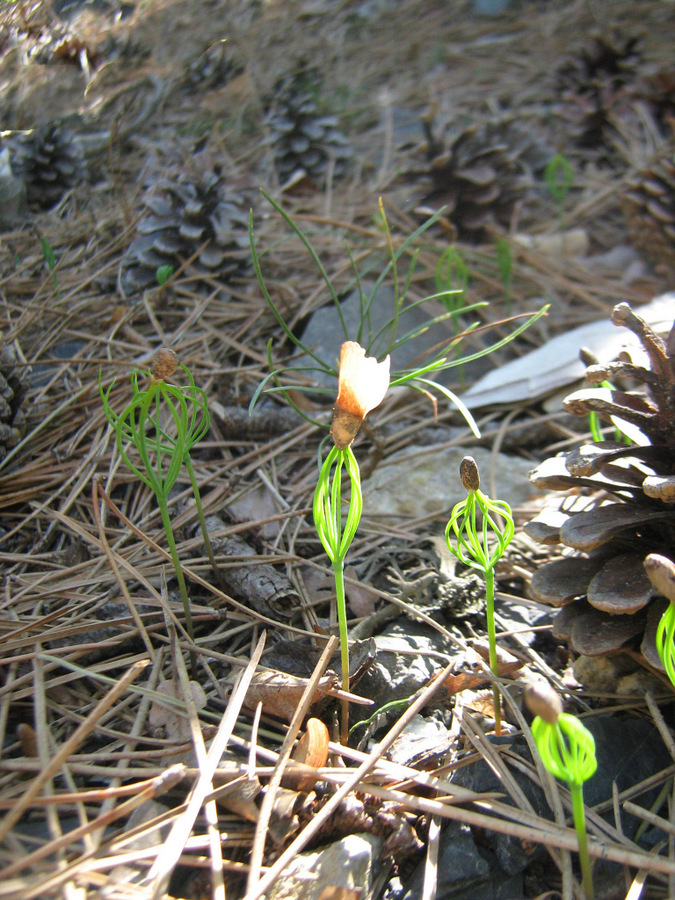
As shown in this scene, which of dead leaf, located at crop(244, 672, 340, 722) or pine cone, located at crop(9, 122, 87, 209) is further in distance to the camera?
pine cone, located at crop(9, 122, 87, 209)

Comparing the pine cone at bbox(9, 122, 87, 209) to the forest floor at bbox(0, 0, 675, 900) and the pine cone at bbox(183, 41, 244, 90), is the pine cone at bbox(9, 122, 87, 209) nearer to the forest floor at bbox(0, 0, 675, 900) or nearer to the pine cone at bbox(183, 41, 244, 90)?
the forest floor at bbox(0, 0, 675, 900)

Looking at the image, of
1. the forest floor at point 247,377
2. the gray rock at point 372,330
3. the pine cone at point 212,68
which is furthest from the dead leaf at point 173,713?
the pine cone at point 212,68

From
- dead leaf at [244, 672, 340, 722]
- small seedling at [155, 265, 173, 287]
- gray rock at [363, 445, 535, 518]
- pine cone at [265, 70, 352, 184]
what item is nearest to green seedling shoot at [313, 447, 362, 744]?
dead leaf at [244, 672, 340, 722]

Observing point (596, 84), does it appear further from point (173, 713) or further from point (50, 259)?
point (173, 713)

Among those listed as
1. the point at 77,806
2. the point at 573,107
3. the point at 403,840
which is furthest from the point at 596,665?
the point at 573,107

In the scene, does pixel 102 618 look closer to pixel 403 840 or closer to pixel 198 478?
pixel 198 478

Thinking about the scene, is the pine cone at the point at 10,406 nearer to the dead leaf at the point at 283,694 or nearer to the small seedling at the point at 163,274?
the small seedling at the point at 163,274
